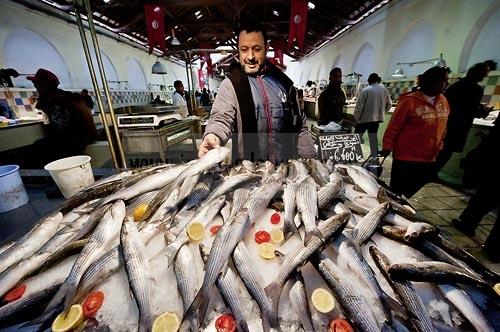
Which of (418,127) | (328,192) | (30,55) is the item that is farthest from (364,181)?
(30,55)

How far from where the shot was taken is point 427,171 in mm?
3428

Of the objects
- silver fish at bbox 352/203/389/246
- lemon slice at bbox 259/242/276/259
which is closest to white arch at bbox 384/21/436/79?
silver fish at bbox 352/203/389/246

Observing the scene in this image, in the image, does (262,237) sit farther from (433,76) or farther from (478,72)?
(478,72)

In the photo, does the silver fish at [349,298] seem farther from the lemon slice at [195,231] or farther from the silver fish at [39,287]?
the silver fish at [39,287]

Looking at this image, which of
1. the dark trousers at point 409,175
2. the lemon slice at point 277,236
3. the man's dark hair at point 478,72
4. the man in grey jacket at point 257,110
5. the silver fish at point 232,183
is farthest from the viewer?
the man's dark hair at point 478,72

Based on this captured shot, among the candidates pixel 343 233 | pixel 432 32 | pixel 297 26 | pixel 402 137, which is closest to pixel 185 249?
pixel 343 233

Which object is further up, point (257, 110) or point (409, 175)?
point (257, 110)

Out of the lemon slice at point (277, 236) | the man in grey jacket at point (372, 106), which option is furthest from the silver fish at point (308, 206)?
the man in grey jacket at point (372, 106)

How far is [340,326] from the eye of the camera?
2.82ft

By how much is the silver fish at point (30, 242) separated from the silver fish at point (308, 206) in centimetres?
154

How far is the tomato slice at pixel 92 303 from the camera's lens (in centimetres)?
91

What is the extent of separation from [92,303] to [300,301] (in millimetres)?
871

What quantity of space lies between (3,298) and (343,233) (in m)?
1.69

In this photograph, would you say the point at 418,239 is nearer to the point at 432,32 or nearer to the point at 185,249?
the point at 185,249
